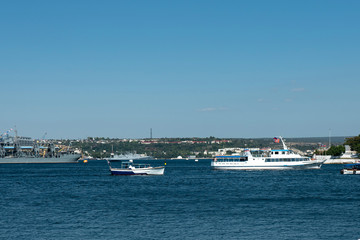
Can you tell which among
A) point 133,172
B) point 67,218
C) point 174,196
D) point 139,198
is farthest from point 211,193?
point 133,172

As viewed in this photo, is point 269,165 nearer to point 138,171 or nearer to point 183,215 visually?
point 138,171

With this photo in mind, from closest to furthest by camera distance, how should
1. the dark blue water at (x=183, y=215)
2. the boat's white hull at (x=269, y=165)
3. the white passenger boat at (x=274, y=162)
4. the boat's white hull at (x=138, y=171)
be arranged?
the dark blue water at (x=183, y=215), the boat's white hull at (x=138, y=171), the boat's white hull at (x=269, y=165), the white passenger boat at (x=274, y=162)

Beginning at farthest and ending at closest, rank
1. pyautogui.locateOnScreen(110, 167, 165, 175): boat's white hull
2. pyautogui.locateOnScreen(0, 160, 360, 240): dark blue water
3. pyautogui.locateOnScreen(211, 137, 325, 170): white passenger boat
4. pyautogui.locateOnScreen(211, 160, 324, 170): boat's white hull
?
pyautogui.locateOnScreen(211, 137, 325, 170): white passenger boat, pyautogui.locateOnScreen(211, 160, 324, 170): boat's white hull, pyautogui.locateOnScreen(110, 167, 165, 175): boat's white hull, pyautogui.locateOnScreen(0, 160, 360, 240): dark blue water

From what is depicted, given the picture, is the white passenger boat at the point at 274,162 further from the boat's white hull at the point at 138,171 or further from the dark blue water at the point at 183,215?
the dark blue water at the point at 183,215

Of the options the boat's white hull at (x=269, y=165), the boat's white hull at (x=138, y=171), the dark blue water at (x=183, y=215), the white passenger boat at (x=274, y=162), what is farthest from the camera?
the white passenger boat at (x=274, y=162)

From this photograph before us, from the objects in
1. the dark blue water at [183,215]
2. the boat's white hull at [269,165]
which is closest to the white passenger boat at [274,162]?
the boat's white hull at [269,165]

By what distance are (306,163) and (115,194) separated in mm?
82558

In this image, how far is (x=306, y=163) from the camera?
14588cm

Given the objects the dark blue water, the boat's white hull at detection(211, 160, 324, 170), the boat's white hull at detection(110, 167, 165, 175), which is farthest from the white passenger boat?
the dark blue water

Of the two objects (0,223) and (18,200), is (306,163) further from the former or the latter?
(0,223)

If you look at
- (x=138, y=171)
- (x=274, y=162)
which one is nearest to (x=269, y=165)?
(x=274, y=162)

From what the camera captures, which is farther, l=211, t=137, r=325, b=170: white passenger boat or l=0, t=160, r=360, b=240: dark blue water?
l=211, t=137, r=325, b=170: white passenger boat

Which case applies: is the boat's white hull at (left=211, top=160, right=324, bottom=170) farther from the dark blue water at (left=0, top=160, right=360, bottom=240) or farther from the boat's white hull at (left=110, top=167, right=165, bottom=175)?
the dark blue water at (left=0, top=160, right=360, bottom=240)

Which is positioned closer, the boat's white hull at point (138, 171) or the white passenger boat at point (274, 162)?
the boat's white hull at point (138, 171)
